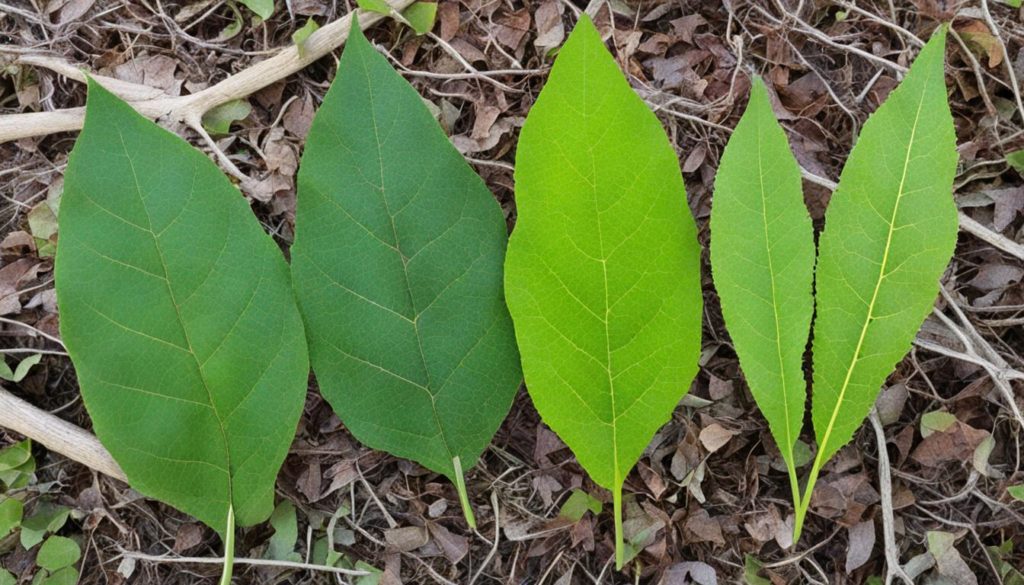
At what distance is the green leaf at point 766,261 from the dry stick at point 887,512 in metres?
0.10

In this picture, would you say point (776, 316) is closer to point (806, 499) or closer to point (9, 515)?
point (806, 499)

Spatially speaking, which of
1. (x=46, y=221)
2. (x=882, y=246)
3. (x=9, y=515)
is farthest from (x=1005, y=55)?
(x=9, y=515)

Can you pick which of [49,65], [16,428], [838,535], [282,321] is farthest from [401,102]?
[838,535]

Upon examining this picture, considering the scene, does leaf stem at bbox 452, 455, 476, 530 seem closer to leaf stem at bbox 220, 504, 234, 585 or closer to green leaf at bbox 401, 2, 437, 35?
leaf stem at bbox 220, 504, 234, 585

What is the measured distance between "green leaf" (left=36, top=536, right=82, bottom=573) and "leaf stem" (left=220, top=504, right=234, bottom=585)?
151mm

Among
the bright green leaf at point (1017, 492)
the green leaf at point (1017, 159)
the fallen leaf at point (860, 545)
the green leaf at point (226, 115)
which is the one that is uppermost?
the green leaf at point (226, 115)

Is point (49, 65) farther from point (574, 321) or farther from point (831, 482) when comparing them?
point (831, 482)

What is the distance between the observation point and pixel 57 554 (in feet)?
2.40

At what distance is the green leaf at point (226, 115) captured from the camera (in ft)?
2.48

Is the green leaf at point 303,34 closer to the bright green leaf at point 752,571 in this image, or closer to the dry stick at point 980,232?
the dry stick at point 980,232

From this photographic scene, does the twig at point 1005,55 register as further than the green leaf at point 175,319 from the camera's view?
Yes

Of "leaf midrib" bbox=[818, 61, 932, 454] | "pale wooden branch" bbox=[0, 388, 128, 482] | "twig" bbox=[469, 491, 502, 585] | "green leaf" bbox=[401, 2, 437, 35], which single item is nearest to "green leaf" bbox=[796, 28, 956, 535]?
"leaf midrib" bbox=[818, 61, 932, 454]

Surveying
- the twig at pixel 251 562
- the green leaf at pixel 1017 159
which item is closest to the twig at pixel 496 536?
the twig at pixel 251 562

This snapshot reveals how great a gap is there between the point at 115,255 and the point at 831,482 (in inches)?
28.0
